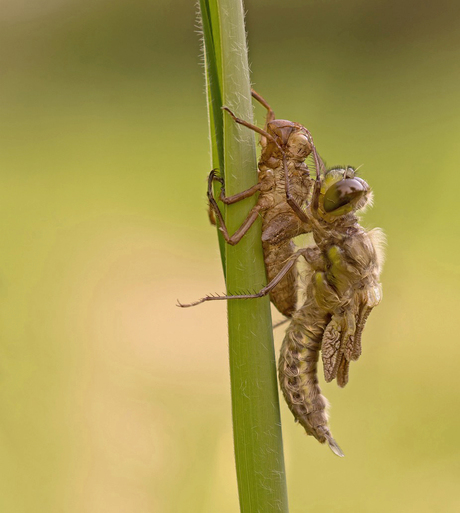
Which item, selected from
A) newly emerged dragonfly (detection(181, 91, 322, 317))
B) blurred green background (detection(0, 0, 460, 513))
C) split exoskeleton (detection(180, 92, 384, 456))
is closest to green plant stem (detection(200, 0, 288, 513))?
newly emerged dragonfly (detection(181, 91, 322, 317))

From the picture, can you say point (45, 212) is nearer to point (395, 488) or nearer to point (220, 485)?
point (220, 485)

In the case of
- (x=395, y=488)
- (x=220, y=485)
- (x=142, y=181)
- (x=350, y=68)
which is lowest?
(x=395, y=488)

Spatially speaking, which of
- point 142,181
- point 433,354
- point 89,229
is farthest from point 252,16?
point 433,354

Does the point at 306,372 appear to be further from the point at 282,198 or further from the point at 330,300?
the point at 282,198

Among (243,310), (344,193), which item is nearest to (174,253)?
(344,193)

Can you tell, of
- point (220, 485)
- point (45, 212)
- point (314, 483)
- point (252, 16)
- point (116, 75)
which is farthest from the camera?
point (116, 75)

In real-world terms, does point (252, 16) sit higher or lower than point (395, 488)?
higher

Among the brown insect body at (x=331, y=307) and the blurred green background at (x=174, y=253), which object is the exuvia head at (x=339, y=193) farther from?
the blurred green background at (x=174, y=253)
